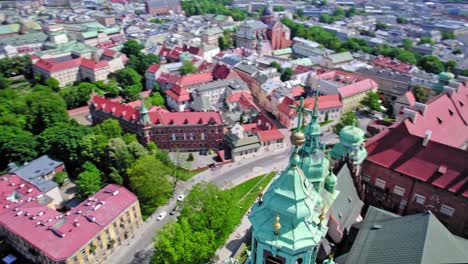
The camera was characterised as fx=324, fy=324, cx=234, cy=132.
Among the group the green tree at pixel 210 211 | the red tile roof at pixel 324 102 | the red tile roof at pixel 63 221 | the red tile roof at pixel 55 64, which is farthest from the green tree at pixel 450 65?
the red tile roof at pixel 55 64

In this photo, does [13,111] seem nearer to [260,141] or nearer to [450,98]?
[260,141]

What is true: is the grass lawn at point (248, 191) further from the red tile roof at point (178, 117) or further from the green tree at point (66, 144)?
the green tree at point (66, 144)

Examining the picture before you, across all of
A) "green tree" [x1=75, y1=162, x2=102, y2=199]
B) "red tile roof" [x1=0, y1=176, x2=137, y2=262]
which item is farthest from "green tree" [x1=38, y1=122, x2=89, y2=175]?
"red tile roof" [x1=0, y1=176, x2=137, y2=262]

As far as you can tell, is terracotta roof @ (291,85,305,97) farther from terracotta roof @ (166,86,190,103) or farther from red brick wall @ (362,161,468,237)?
red brick wall @ (362,161,468,237)

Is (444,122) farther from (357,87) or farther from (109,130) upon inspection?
(109,130)

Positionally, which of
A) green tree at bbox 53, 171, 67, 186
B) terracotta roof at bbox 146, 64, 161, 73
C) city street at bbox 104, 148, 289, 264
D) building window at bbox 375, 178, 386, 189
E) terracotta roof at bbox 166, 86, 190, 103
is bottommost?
city street at bbox 104, 148, 289, 264

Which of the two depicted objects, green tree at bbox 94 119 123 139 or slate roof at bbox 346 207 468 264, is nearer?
slate roof at bbox 346 207 468 264
